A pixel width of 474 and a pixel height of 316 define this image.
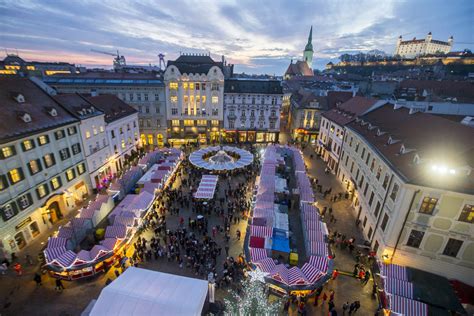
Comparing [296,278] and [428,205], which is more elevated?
[428,205]

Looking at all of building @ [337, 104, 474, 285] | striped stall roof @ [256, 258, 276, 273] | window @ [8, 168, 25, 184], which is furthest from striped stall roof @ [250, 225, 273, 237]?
window @ [8, 168, 25, 184]

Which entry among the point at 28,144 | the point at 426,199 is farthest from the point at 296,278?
the point at 28,144

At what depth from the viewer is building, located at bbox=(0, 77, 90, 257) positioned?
20938 mm

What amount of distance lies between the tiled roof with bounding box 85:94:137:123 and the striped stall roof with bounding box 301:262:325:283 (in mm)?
35265

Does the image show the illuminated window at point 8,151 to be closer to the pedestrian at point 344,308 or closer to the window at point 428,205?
the pedestrian at point 344,308

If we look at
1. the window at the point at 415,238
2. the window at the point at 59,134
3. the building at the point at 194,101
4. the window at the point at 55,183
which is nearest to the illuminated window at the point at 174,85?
the building at the point at 194,101

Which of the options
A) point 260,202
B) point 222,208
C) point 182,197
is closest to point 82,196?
point 182,197

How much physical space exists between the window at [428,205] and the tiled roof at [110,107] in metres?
→ 41.3

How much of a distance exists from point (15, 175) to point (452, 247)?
39.5 m

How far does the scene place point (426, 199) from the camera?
1817 cm

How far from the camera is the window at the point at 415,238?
19.2m

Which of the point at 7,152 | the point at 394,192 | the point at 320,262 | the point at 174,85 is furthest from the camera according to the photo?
the point at 174,85

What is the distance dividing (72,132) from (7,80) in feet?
26.7

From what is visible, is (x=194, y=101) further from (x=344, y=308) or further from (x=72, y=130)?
(x=344, y=308)
